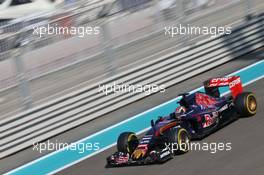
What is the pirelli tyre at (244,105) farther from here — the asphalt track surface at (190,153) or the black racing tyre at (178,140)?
the black racing tyre at (178,140)

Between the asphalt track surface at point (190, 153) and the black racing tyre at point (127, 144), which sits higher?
the black racing tyre at point (127, 144)

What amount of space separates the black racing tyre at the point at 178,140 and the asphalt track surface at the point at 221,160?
101 millimetres

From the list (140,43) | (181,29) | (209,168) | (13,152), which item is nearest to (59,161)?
(13,152)

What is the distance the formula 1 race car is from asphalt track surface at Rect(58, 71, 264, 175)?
0.11 meters

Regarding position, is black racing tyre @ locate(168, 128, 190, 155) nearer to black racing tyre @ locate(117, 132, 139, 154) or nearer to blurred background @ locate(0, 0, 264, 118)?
black racing tyre @ locate(117, 132, 139, 154)

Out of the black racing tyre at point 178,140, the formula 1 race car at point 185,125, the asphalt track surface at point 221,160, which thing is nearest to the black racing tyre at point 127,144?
the formula 1 race car at point 185,125

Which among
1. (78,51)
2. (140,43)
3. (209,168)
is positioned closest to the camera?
(209,168)

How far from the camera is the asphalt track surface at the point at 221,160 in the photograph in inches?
326

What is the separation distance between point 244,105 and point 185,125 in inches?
45.1

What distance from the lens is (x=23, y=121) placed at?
443 inches

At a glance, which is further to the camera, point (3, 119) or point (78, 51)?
point (78, 51)

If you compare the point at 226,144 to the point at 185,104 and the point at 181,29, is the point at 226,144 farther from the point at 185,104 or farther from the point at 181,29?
the point at 181,29

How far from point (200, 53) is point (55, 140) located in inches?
174

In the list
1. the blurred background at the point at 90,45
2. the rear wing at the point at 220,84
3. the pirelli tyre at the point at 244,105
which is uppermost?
the blurred background at the point at 90,45
